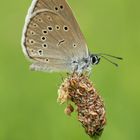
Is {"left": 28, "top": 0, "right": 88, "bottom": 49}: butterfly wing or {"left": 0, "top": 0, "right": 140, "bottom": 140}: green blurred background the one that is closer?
{"left": 28, "top": 0, "right": 88, "bottom": 49}: butterfly wing

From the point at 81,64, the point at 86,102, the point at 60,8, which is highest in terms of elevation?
the point at 60,8

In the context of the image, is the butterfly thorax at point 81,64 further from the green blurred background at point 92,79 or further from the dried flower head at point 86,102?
the green blurred background at point 92,79

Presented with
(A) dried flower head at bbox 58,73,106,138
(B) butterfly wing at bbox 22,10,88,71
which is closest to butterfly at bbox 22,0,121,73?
(B) butterfly wing at bbox 22,10,88,71

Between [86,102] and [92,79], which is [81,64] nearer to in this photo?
[86,102]

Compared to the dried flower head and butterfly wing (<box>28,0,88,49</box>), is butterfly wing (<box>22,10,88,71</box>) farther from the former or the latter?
the dried flower head

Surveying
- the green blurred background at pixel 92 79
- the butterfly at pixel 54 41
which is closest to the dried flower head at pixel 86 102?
the butterfly at pixel 54 41

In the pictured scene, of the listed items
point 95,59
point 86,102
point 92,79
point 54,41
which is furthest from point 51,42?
point 92,79
